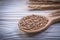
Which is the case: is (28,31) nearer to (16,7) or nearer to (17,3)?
(16,7)

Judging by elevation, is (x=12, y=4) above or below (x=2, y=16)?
above

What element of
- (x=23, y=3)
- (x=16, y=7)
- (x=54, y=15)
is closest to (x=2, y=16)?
(x=16, y=7)

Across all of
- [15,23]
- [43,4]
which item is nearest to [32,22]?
[15,23]

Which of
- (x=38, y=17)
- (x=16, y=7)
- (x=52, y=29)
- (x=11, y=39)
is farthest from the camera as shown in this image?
(x=16, y=7)

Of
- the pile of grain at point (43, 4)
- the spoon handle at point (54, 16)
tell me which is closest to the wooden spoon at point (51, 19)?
the spoon handle at point (54, 16)

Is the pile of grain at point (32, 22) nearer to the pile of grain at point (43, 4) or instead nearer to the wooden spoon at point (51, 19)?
the wooden spoon at point (51, 19)

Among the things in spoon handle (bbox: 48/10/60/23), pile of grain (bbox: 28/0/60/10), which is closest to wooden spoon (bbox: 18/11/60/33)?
spoon handle (bbox: 48/10/60/23)
